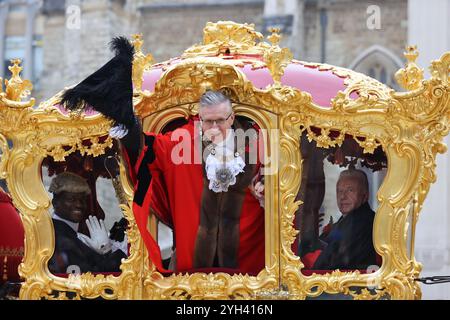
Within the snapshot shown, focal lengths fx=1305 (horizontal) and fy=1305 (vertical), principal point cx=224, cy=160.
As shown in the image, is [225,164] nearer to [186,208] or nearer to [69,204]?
[186,208]

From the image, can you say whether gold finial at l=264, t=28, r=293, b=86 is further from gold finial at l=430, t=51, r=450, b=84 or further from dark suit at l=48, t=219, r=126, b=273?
dark suit at l=48, t=219, r=126, b=273

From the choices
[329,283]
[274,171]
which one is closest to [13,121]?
[274,171]

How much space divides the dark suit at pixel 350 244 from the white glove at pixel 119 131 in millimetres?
1425

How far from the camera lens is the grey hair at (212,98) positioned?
Answer: 7930mm

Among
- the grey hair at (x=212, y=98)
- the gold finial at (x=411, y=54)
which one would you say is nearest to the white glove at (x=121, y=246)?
the grey hair at (x=212, y=98)

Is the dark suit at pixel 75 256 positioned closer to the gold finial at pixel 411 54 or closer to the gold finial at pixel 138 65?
the gold finial at pixel 138 65

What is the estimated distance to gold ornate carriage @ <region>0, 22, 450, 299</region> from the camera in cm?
802

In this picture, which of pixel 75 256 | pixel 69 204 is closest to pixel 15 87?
pixel 69 204

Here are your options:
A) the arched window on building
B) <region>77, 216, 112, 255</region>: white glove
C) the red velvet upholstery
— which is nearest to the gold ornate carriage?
<region>77, 216, 112, 255</region>: white glove

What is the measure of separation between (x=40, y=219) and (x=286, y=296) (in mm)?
1739

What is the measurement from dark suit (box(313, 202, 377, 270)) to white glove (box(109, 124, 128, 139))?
1.42m

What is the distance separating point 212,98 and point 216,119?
0.13 meters

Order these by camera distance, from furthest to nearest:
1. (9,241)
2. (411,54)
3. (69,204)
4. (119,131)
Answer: (9,241)
(69,204)
(411,54)
(119,131)

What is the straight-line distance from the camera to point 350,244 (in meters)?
8.23
